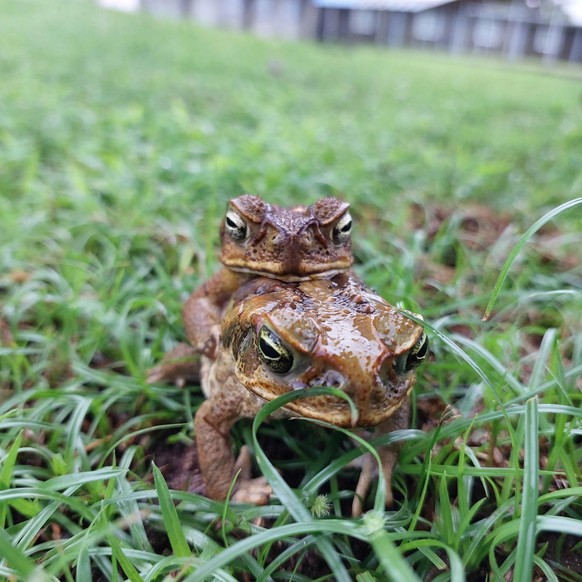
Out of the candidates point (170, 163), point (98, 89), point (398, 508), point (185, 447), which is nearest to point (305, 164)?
point (170, 163)

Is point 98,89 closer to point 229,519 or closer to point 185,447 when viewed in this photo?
point 185,447

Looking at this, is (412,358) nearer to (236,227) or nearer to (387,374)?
(387,374)

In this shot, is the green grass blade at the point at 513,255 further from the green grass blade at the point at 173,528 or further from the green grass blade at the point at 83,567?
the green grass blade at the point at 83,567

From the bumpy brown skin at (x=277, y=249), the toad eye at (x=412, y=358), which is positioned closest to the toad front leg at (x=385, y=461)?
the toad eye at (x=412, y=358)

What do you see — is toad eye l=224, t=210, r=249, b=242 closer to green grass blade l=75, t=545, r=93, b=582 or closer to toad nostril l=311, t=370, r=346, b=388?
toad nostril l=311, t=370, r=346, b=388

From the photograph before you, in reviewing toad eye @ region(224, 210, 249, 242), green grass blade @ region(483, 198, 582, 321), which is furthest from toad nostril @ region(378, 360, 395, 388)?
toad eye @ region(224, 210, 249, 242)
